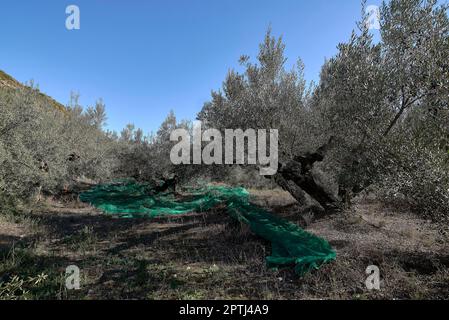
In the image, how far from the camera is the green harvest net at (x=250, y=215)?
15.9 feet

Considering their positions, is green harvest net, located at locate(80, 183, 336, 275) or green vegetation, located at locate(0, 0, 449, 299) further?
green harvest net, located at locate(80, 183, 336, 275)

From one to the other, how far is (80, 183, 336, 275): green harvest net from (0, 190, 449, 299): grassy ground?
0.24 metres

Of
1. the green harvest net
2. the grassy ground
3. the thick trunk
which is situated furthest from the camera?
the thick trunk

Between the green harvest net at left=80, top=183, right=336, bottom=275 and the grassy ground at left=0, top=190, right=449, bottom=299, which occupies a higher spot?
the green harvest net at left=80, top=183, right=336, bottom=275

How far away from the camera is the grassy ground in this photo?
4090 millimetres

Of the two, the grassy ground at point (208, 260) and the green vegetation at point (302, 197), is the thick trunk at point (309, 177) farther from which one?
the grassy ground at point (208, 260)

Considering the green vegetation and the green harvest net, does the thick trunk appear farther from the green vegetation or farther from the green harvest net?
the green harvest net

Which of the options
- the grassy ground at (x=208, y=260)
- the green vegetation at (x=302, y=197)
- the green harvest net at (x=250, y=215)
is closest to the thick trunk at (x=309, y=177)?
the green vegetation at (x=302, y=197)

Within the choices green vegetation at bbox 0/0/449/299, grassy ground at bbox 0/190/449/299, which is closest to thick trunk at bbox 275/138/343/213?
green vegetation at bbox 0/0/449/299

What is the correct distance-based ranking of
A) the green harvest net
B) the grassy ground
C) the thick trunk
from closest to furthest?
the grassy ground < the green harvest net < the thick trunk
